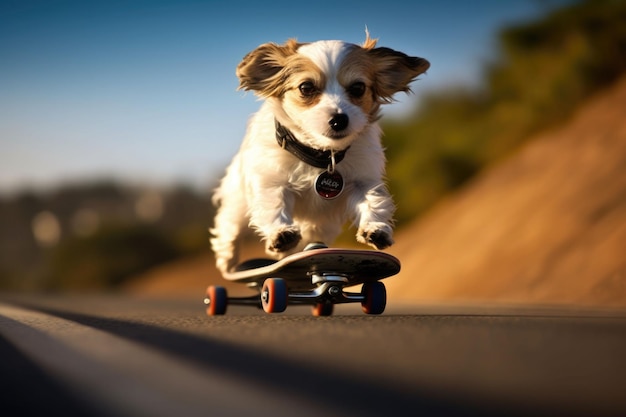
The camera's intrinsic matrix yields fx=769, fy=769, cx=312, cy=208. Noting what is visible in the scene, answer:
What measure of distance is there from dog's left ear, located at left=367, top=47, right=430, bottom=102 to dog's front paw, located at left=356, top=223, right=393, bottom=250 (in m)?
1.16

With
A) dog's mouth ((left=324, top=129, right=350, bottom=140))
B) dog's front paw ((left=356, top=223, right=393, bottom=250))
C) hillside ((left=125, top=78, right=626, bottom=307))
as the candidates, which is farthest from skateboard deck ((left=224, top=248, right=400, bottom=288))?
hillside ((left=125, top=78, right=626, bottom=307))

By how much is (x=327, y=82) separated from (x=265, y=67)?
0.76 meters

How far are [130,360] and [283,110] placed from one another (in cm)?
308

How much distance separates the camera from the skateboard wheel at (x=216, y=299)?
6715 mm

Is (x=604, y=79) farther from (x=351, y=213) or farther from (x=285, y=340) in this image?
(x=285, y=340)

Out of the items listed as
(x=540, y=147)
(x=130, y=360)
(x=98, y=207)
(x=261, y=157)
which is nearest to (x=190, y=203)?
(x=98, y=207)

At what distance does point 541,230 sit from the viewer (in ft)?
40.6

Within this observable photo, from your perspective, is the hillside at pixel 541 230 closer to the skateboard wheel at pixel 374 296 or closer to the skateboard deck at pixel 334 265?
the skateboard wheel at pixel 374 296

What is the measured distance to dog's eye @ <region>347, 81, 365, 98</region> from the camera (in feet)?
18.4

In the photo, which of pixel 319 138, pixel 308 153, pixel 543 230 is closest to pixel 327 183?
pixel 308 153

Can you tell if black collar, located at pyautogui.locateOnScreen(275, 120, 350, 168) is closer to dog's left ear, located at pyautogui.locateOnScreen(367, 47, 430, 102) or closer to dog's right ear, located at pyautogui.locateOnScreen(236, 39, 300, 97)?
dog's right ear, located at pyautogui.locateOnScreen(236, 39, 300, 97)

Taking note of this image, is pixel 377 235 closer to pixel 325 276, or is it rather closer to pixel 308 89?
pixel 325 276

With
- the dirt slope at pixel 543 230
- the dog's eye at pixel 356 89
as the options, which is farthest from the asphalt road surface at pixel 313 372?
the dirt slope at pixel 543 230

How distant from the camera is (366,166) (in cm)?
600
